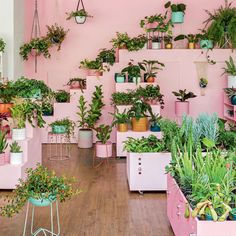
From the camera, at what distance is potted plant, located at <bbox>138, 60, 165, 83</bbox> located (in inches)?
362

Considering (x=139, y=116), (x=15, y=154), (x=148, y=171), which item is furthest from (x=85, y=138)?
(x=148, y=171)

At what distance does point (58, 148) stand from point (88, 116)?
93cm

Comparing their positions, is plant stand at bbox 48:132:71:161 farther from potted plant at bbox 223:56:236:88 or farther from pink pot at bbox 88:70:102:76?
potted plant at bbox 223:56:236:88

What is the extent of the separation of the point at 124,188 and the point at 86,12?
17.4 ft

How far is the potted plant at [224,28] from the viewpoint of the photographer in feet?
31.0

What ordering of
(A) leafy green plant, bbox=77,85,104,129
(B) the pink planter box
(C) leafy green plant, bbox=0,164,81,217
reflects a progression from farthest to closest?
(A) leafy green plant, bbox=77,85,104,129 → (C) leafy green plant, bbox=0,164,81,217 → (B) the pink planter box

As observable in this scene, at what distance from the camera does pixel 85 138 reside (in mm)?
9203

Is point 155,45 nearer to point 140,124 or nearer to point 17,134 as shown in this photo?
point 140,124

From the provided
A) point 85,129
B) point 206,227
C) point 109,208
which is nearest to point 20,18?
point 85,129

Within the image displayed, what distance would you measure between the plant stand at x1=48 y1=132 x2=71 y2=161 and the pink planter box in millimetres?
4068

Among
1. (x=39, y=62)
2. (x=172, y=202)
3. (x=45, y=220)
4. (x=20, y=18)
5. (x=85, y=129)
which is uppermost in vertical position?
(x=20, y=18)

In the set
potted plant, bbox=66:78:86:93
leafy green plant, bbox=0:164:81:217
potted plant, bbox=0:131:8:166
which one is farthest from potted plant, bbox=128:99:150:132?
leafy green plant, bbox=0:164:81:217

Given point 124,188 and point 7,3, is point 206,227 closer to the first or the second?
point 124,188

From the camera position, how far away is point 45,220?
15.6ft
